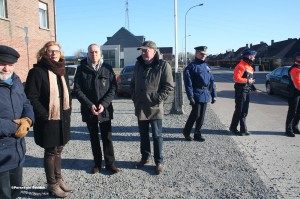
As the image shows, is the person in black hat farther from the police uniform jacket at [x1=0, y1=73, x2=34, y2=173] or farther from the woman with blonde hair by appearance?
the woman with blonde hair

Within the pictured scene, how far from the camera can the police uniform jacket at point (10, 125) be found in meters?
2.76

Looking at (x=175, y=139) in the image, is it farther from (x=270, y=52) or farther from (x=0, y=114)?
(x=270, y=52)

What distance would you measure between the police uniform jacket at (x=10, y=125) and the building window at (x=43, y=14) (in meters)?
18.3

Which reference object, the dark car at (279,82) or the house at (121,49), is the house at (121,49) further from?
the dark car at (279,82)

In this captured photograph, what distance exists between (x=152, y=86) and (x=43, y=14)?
17.9m

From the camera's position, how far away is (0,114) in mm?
2766

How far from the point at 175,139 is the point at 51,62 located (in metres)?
3.66

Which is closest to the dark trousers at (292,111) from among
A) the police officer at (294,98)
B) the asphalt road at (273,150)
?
the police officer at (294,98)

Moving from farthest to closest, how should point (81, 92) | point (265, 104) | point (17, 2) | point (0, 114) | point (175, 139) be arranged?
1. point (17, 2)
2. point (265, 104)
3. point (175, 139)
4. point (81, 92)
5. point (0, 114)

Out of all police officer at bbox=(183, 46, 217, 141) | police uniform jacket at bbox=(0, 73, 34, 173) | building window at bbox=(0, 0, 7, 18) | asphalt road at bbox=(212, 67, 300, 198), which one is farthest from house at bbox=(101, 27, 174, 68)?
police uniform jacket at bbox=(0, 73, 34, 173)

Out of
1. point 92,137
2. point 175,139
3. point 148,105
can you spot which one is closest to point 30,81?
point 92,137

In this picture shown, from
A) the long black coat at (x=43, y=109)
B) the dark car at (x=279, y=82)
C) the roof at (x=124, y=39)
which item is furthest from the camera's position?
the roof at (x=124, y=39)

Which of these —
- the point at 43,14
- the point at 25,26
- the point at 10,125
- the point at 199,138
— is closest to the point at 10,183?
the point at 10,125

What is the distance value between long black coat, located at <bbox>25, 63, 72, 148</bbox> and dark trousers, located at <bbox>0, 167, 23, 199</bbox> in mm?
740
